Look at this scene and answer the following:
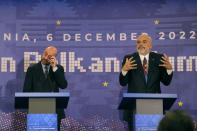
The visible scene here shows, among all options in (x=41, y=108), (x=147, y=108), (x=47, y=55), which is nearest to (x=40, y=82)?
(x=47, y=55)

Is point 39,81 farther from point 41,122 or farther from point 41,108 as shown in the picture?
point 41,122

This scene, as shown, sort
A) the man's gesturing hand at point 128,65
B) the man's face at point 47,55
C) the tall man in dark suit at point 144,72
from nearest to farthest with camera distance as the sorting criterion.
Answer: the man's gesturing hand at point 128,65, the tall man in dark suit at point 144,72, the man's face at point 47,55

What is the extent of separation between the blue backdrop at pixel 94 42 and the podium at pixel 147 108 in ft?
7.03

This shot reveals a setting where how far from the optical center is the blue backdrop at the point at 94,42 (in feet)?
20.6

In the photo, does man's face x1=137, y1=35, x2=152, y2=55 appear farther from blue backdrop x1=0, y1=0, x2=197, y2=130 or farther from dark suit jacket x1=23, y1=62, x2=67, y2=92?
blue backdrop x1=0, y1=0, x2=197, y2=130

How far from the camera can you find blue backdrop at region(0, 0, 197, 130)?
6.28m

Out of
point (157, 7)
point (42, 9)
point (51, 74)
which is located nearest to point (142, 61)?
point (51, 74)

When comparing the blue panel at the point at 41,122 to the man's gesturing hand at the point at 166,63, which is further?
the man's gesturing hand at the point at 166,63

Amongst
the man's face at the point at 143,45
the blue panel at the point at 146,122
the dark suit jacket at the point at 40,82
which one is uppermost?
the man's face at the point at 143,45

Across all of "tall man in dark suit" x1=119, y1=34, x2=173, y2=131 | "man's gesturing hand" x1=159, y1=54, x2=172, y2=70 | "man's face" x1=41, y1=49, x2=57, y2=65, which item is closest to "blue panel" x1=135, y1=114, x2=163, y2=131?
"tall man in dark suit" x1=119, y1=34, x2=173, y2=131

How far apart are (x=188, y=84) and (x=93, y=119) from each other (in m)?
1.67

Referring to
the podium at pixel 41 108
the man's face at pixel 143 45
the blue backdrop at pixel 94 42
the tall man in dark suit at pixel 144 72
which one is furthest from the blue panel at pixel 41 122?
the blue backdrop at pixel 94 42

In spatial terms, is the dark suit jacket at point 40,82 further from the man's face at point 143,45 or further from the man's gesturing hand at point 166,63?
the man's gesturing hand at point 166,63

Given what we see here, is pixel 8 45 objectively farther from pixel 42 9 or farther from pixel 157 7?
pixel 157 7
